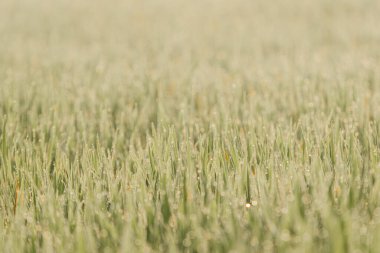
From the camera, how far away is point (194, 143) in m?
2.38

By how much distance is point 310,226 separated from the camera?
1378mm

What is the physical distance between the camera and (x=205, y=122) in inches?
103

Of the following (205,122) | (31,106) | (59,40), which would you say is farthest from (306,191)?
(59,40)

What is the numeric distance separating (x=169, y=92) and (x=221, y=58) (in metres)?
1.27

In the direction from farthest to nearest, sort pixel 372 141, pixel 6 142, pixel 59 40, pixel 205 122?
pixel 59 40
pixel 205 122
pixel 6 142
pixel 372 141

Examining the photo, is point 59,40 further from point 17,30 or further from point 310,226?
point 310,226

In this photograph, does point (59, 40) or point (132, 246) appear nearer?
point (132, 246)

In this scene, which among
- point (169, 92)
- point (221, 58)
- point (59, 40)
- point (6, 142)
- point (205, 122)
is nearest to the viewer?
point (6, 142)

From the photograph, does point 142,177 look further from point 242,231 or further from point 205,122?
point 205,122

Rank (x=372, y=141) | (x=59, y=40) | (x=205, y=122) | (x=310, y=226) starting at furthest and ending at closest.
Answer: (x=59, y=40), (x=205, y=122), (x=372, y=141), (x=310, y=226)

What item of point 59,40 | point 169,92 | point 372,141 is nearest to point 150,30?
point 59,40

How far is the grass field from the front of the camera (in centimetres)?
148

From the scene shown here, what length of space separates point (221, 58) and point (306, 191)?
2.95m

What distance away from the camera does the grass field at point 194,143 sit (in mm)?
1480
